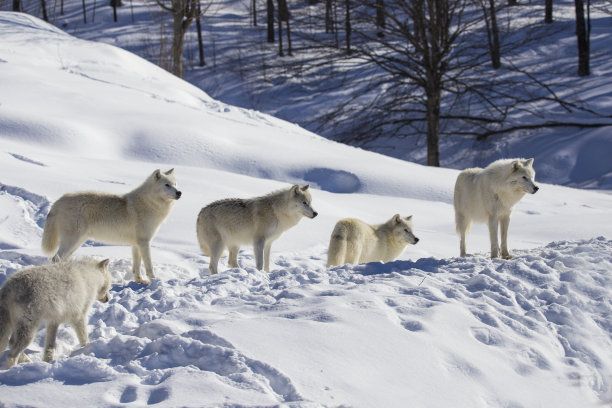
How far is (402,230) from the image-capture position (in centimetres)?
1010

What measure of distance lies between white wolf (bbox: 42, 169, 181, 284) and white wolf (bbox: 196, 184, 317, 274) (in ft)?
2.05

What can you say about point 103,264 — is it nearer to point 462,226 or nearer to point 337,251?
point 337,251

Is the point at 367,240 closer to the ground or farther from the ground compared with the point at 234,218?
closer to the ground

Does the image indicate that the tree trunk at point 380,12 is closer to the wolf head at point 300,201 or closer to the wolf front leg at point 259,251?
the wolf head at point 300,201

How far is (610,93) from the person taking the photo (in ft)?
92.6

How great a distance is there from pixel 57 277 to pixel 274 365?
84.2 inches

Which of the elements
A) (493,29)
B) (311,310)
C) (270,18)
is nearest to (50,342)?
(311,310)

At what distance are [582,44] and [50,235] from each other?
27842mm

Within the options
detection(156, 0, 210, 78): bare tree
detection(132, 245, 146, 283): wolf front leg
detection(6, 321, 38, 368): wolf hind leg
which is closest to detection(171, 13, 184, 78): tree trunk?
detection(156, 0, 210, 78): bare tree

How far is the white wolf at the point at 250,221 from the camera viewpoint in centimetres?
880

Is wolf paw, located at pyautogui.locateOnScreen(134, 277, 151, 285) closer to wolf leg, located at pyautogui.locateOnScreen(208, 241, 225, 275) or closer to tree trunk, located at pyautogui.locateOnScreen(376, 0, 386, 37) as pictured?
wolf leg, located at pyautogui.locateOnScreen(208, 241, 225, 275)

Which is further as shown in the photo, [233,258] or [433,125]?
[433,125]

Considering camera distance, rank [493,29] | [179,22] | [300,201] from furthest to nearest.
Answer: [493,29] → [179,22] → [300,201]

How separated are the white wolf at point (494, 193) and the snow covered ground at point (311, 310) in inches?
24.5
